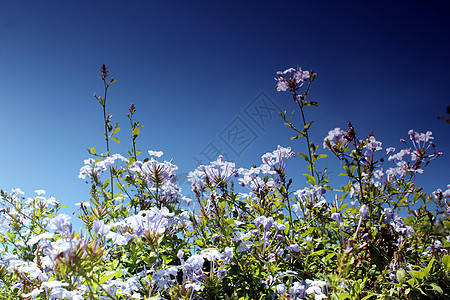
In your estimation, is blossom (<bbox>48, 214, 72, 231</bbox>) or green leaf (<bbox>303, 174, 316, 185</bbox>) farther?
green leaf (<bbox>303, 174, 316, 185</bbox>)

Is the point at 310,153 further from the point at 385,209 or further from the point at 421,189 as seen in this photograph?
the point at 421,189

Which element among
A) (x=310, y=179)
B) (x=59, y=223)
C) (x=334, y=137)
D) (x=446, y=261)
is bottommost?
(x=446, y=261)

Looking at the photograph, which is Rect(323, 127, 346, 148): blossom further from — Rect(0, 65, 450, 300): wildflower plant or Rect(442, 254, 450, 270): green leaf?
Rect(442, 254, 450, 270): green leaf

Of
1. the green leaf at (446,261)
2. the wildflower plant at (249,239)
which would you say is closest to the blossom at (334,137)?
the wildflower plant at (249,239)

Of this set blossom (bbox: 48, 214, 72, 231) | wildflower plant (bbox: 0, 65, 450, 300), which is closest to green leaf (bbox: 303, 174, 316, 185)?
wildflower plant (bbox: 0, 65, 450, 300)

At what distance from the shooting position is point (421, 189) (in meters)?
2.97

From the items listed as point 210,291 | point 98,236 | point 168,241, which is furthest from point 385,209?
point 98,236

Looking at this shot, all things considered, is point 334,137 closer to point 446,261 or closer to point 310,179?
point 310,179

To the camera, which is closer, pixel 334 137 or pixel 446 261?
pixel 446 261

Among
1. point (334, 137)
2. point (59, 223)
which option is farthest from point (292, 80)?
point (59, 223)

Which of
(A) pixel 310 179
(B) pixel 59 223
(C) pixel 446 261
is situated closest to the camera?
(B) pixel 59 223

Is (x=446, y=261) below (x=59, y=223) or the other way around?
below

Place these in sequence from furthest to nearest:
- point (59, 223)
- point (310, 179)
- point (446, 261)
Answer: point (310, 179) < point (446, 261) < point (59, 223)

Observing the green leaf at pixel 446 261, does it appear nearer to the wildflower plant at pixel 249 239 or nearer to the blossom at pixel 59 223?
the wildflower plant at pixel 249 239
